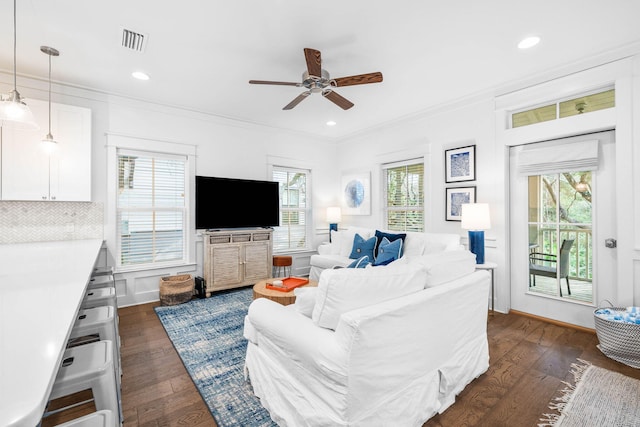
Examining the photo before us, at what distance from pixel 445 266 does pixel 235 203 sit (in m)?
3.37

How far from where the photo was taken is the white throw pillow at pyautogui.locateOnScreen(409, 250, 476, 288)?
6.19 feet

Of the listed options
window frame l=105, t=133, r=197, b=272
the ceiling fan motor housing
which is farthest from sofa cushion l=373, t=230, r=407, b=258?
window frame l=105, t=133, r=197, b=272

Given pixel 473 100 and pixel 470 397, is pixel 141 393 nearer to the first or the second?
pixel 470 397

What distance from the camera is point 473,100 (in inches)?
149

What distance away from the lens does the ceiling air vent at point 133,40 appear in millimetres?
2475

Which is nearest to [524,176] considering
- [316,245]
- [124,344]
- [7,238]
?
[316,245]

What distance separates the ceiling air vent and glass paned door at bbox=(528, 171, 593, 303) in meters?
4.33

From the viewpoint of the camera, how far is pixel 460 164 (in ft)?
12.9

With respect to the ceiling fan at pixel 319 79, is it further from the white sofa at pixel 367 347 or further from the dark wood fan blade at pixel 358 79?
the white sofa at pixel 367 347

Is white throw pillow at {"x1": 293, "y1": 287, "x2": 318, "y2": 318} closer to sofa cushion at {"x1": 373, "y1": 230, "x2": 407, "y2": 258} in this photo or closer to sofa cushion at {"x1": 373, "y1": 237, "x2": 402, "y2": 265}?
sofa cushion at {"x1": 373, "y1": 237, "x2": 402, "y2": 265}

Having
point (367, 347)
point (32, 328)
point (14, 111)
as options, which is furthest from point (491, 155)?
point (14, 111)

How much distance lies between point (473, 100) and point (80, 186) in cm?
497

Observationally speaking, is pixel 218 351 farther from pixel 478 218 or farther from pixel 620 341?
pixel 620 341

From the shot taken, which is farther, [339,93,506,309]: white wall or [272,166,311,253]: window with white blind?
[272,166,311,253]: window with white blind
